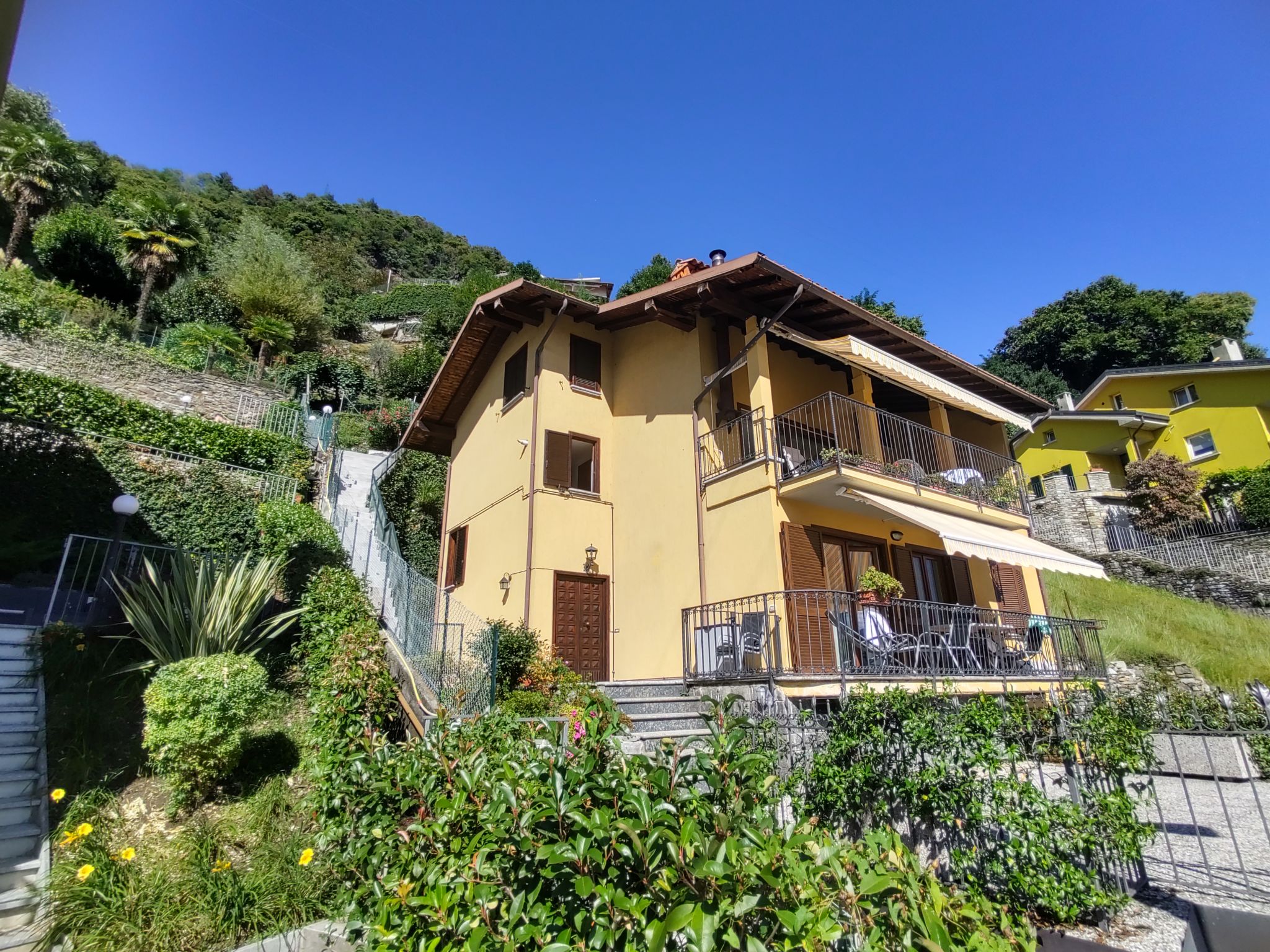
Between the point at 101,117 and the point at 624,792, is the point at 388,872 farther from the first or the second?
the point at 101,117

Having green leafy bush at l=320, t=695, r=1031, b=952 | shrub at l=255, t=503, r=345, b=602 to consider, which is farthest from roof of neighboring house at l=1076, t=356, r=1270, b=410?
shrub at l=255, t=503, r=345, b=602

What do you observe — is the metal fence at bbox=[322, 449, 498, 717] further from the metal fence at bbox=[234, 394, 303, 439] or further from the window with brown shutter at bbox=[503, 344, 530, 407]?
the metal fence at bbox=[234, 394, 303, 439]

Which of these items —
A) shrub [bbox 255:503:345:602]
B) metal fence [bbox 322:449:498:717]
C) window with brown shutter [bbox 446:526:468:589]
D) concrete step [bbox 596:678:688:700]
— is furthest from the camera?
window with brown shutter [bbox 446:526:468:589]

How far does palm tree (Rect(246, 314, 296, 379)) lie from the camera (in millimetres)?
29859

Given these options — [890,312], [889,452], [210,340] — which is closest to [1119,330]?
[890,312]

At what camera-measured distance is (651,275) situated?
3822cm

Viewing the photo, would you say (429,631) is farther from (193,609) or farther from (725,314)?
(725,314)

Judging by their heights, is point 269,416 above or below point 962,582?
above

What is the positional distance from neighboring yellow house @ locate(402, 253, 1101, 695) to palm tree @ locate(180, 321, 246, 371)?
516 inches

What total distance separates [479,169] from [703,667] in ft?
51.8

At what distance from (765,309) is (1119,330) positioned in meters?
51.2

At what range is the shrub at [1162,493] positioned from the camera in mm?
25516

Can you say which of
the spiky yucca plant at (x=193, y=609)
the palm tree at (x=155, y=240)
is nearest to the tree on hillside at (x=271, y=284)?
the palm tree at (x=155, y=240)

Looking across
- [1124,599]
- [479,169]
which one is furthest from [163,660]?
[1124,599]
